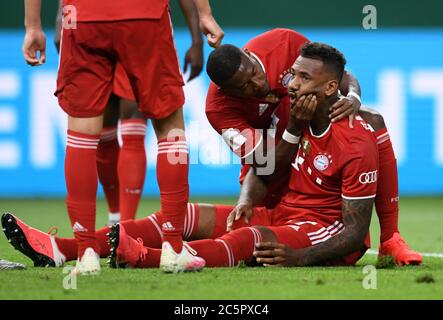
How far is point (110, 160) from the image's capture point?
254 inches

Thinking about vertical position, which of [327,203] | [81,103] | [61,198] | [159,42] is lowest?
[61,198]

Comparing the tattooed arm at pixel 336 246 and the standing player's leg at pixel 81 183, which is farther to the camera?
the tattooed arm at pixel 336 246

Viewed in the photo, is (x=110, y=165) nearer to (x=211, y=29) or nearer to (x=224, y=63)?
(x=224, y=63)

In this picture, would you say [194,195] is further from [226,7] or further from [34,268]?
[34,268]

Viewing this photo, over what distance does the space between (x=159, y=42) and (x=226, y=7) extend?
236 inches

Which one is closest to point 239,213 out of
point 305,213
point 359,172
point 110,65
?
point 305,213

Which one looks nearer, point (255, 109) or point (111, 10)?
point (111, 10)

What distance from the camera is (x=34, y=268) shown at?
4.29 meters

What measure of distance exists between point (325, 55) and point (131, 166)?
84.2 inches

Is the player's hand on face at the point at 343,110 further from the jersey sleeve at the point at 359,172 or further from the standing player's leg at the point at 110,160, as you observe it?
the standing player's leg at the point at 110,160

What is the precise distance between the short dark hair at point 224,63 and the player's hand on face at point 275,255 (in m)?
0.84

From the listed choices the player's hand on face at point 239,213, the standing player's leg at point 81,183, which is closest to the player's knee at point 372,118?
the player's hand on face at point 239,213

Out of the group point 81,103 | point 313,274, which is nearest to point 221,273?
point 313,274

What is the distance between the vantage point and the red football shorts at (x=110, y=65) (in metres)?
3.84
